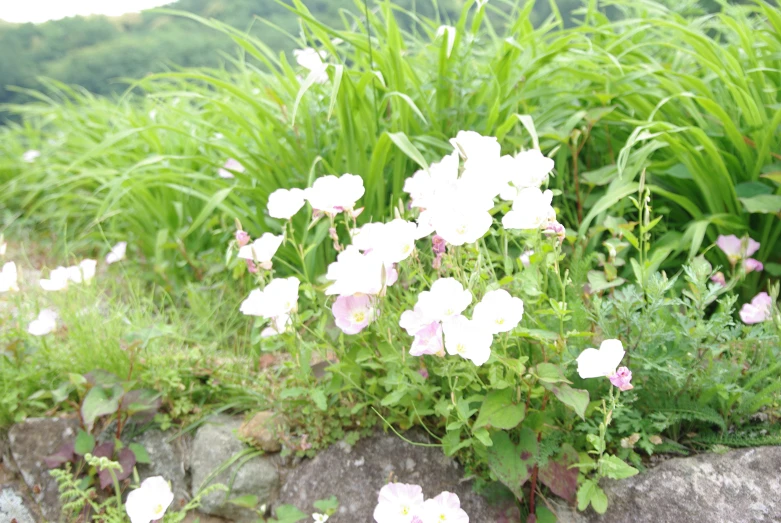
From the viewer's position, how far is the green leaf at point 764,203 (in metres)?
1.44

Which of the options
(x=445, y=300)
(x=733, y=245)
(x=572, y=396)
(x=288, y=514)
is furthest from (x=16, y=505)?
(x=733, y=245)

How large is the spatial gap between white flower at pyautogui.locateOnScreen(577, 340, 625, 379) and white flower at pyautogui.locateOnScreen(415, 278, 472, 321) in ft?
0.69

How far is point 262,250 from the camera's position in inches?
46.6

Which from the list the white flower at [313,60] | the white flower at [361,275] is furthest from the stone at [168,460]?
the white flower at [313,60]

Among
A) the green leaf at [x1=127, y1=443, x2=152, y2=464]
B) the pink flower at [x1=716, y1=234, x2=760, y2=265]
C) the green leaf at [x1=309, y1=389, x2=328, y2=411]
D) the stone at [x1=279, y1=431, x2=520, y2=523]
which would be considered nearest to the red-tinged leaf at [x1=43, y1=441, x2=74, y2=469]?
the green leaf at [x1=127, y1=443, x2=152, y2=464]

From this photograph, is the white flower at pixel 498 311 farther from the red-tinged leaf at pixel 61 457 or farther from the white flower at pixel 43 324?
the white flower at pixel 43 324

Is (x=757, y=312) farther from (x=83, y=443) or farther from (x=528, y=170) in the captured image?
(x=83, y=443)

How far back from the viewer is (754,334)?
3.49 ft

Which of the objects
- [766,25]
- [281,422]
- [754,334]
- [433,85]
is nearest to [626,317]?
[754,334]

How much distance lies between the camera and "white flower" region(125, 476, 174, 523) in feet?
3.56

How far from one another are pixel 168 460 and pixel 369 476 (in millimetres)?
528

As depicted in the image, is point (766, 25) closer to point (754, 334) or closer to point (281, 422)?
point (754, 334)

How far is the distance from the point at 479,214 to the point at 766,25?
5.80 ft

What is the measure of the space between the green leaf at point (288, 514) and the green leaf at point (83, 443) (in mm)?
502
